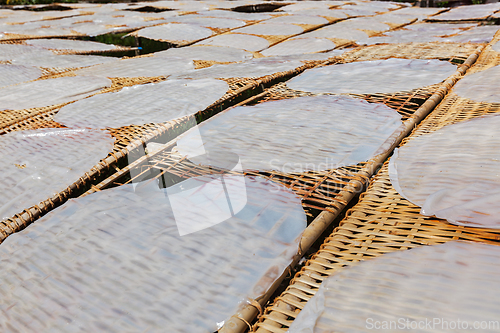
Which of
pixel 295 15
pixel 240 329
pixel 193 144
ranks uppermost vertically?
pixel 295 15

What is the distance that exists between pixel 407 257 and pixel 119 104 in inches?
69.5

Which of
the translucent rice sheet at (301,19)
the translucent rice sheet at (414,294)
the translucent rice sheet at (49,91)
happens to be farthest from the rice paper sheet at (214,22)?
the translucent rice sheet at (414,294)

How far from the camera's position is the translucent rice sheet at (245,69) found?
8.26 ft

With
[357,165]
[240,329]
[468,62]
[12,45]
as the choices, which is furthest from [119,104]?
[12,45]

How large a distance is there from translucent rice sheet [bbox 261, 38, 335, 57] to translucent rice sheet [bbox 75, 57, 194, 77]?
0.92 metres

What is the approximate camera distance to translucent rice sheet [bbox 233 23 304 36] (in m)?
4.13

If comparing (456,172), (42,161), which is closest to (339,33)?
(456,172)

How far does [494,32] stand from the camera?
11.3 ft

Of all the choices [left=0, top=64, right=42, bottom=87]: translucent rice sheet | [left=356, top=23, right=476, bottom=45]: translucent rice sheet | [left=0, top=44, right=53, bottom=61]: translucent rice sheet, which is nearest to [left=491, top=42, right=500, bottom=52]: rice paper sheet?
[left=356, top=23, right=476, bottom=45]: translucent rice sheet

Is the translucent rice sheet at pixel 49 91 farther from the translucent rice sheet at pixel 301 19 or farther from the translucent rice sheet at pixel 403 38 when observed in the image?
the translucent rice sheet at pixel 301 19

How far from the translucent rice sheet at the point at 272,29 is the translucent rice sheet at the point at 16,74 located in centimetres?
235

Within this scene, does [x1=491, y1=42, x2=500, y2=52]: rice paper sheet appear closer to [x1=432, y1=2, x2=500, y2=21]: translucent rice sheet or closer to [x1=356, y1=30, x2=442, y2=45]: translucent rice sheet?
[x1=356, y1=30, x2=442, y2=45]: translucent rice sheet

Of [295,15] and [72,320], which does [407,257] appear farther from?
[295,15]

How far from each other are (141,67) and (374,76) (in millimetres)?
1837
